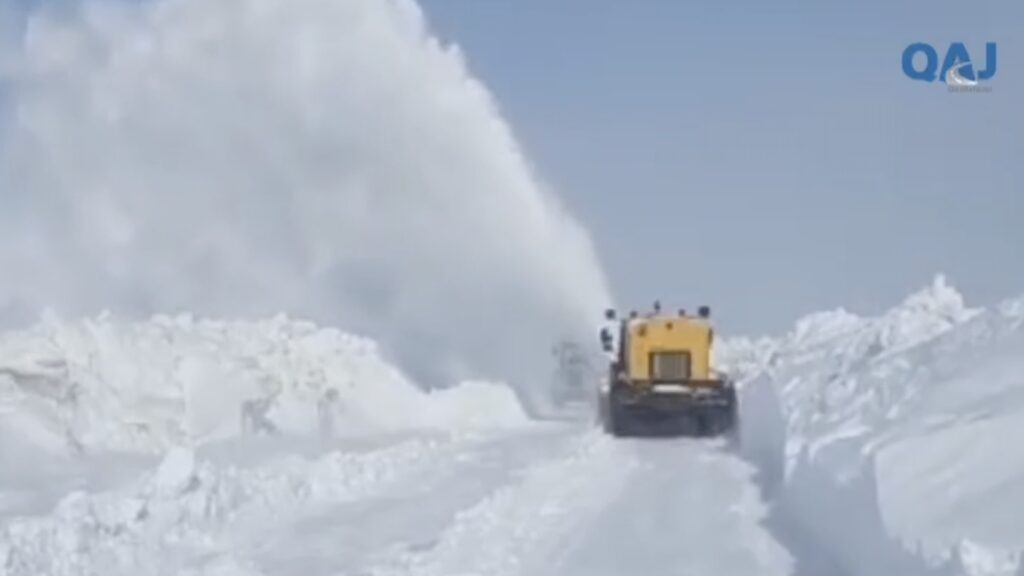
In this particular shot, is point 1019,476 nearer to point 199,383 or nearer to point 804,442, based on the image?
point 804,442

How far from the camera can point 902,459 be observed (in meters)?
11.2

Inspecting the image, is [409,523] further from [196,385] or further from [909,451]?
[196,385]

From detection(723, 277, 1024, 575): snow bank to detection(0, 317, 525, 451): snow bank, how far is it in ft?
27.0

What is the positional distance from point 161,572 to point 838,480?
4.57 metres

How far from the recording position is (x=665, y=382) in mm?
26797

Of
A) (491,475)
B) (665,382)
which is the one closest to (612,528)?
(491,475)

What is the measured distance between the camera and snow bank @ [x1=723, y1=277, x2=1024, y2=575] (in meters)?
8.94

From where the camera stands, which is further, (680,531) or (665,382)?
(665,382)

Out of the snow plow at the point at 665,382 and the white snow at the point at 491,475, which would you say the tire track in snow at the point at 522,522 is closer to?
the white snow at the point at 491,475

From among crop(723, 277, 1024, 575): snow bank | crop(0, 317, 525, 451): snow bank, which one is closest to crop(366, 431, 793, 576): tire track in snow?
crop(723, 277, 1024, 575): snow bank

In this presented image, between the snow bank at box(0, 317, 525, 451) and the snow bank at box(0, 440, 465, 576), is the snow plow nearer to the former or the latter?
the snow bank at box(0, 317, 525, 451)

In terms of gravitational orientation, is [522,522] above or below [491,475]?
below

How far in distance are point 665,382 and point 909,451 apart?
606 inches

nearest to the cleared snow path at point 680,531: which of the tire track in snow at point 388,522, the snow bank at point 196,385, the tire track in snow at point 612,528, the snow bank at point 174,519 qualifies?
the tire track in snow at point 612,528
